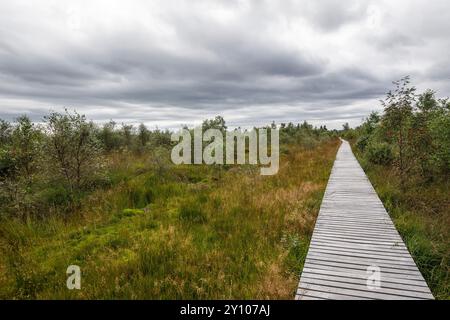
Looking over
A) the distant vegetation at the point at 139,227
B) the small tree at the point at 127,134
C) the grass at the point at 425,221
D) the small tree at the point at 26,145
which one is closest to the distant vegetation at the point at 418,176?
the grass at the point at 425,221

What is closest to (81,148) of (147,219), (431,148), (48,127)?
(48,127)

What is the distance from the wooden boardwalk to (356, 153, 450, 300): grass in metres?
0.24

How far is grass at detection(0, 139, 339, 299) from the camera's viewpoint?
4094 millimetres

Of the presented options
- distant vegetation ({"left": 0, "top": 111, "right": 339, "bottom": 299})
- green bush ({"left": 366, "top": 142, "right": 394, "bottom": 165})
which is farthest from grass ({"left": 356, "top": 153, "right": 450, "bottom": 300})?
green bush ({"left": 366, "top": 142, "right": 394, "bottom": 165})

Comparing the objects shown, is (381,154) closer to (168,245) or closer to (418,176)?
(418,176)

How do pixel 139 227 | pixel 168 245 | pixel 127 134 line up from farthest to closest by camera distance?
pixel 127 134, pixel 139 227, pixel 168 245

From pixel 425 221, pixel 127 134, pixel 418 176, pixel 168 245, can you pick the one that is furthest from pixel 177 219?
pixel 127 134

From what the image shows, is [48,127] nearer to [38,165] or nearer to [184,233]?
[38,165]

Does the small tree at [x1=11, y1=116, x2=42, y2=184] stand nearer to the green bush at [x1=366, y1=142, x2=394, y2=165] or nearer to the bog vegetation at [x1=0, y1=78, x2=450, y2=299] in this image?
the bog vegetation at [x1=0, y1=78, x2=450, y2=299]

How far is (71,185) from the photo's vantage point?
977 cm

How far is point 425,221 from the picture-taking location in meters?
5.83

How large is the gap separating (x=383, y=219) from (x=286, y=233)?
7.76 feet

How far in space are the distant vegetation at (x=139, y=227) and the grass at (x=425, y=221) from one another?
6.09 ft

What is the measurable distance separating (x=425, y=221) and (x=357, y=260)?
269 cm
